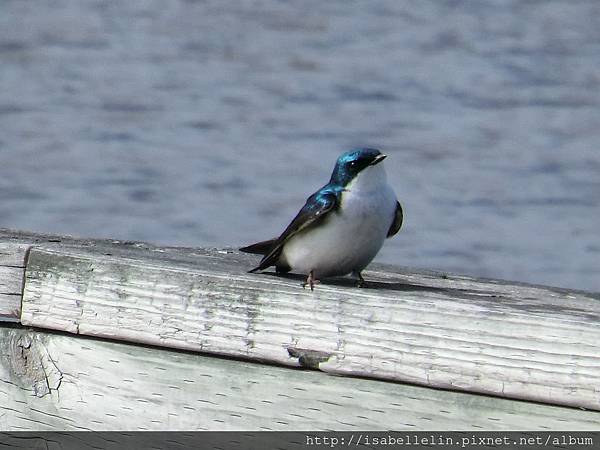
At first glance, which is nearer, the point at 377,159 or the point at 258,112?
the point at 377,159

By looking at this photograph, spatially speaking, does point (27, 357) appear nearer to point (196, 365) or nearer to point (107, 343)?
point (107, 343)

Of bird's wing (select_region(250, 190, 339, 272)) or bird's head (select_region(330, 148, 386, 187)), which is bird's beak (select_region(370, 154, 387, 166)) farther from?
bird's wing (select_region(250, 190, 339, 272))

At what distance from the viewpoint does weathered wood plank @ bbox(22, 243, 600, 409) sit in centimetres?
262

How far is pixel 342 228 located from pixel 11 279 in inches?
28.6

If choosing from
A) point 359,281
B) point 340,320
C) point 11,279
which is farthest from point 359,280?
point 11,279

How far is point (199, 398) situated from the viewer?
115 inches

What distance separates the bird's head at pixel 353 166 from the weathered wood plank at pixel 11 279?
733 mm

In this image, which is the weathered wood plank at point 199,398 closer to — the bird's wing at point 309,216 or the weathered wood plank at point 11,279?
the weathered wood plank at point 11,279

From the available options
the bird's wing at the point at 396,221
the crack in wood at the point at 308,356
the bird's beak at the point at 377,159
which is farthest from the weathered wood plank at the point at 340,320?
the bird's beak at the point at 377,159

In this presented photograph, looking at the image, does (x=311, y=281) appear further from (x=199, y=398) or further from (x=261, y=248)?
(x=261, y=248)

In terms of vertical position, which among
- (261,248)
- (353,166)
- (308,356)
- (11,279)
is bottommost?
(308,356)

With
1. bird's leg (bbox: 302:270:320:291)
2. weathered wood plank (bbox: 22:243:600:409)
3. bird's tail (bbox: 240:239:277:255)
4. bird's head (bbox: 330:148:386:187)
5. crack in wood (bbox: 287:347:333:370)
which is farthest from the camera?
bird's tail (bbox: 240:239:277:255)

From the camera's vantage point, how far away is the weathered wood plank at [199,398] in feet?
8.73

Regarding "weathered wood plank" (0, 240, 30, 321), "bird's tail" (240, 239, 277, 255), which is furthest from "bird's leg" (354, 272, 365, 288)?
"weathered wood plank" (0, 240, 30, 321)
